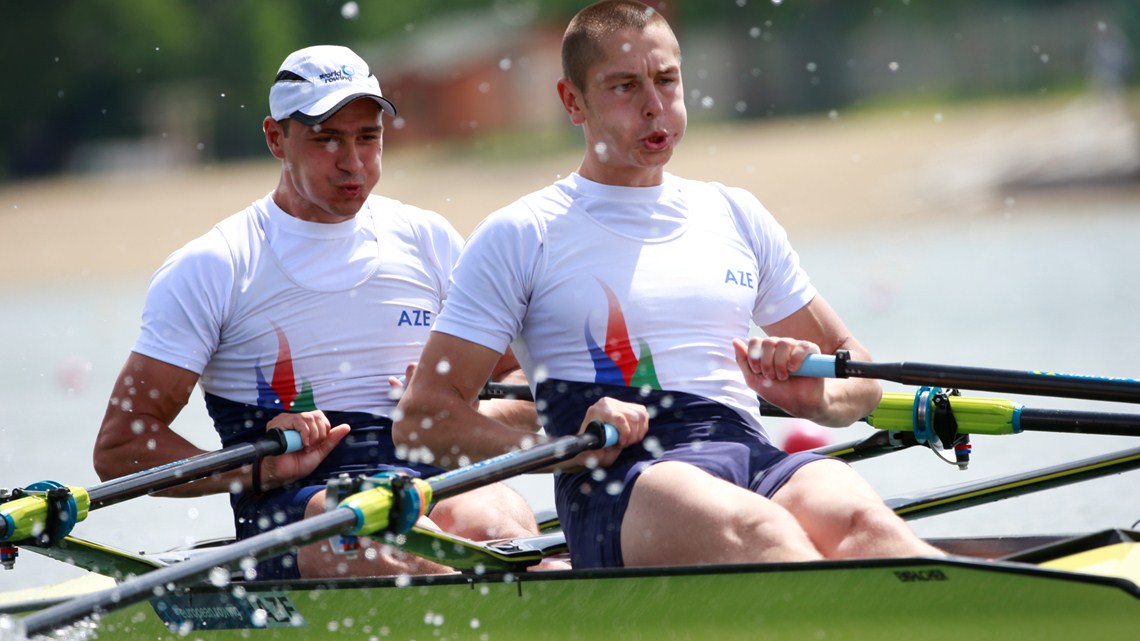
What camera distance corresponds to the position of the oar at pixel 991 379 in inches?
174

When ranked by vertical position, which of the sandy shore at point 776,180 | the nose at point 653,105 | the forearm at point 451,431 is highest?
the sandy shore at point 776,180

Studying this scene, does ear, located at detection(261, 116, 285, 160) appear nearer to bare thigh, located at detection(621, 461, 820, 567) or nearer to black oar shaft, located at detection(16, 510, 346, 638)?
black oar shaft, located at detection(16, 510, 346, 638)

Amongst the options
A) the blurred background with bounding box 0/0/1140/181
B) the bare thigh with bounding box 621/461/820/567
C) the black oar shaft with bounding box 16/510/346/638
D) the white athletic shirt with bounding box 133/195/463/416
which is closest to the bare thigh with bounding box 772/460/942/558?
the bare thigh with bounding box 621/461/820/567

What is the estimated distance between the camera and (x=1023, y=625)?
3.68 meters

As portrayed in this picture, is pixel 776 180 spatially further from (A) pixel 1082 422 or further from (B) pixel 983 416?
(A) pixel 1082 422

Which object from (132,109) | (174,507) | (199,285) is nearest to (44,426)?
(174,507)

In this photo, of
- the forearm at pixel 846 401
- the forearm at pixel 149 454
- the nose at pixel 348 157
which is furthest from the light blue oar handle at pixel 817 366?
the forearm at pixel 149 454

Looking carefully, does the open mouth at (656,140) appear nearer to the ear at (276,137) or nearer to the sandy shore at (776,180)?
the ear at (276,137)

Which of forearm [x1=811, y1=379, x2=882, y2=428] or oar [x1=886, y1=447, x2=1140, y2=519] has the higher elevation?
forearm [x1=811, y1=379, x2=882, y2=428]

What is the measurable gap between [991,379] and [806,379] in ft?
1.73

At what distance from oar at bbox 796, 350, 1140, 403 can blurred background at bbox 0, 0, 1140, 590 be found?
95.5 inches

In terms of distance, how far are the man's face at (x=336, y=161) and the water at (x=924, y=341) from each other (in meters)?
2.48

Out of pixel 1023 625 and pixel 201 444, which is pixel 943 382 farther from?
pixel 201 444

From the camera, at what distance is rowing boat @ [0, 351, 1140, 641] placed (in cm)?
368
